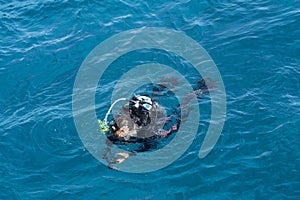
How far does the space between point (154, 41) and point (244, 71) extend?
148 inches

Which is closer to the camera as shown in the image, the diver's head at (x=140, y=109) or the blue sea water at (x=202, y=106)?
the blue sea water at (x=202, y=106)

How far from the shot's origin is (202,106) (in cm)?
1295

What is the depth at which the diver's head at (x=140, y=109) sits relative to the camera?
38.3 feet

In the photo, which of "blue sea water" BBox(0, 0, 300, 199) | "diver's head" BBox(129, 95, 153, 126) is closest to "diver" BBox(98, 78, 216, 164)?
"diver's head" BBox(129, 95, 153, 126)

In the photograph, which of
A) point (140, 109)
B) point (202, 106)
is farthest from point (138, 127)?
point (202, 106)

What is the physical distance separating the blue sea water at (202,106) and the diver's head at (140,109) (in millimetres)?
1484

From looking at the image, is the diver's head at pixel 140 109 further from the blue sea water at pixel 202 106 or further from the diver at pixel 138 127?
the blue sea water at pixel 202 106

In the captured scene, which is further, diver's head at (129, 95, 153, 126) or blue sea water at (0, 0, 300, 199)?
diver's head at (129, 95, 153, 126)

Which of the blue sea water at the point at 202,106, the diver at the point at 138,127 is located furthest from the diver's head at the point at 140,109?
the blue sea water at the point at 202,106

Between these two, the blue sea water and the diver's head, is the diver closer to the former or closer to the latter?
the diver's head

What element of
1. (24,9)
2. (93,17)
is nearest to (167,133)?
(93,17)

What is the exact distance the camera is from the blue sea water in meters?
11.0

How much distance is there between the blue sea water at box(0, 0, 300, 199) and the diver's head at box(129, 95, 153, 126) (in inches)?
58.4

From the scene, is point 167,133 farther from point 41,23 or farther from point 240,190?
point 41,23
